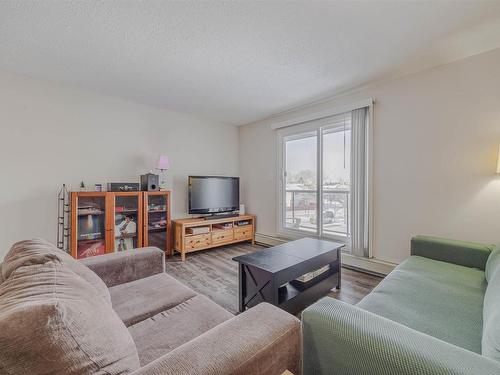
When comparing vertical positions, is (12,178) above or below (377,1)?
below

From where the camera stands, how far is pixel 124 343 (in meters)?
0.75

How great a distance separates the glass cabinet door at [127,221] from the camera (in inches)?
122

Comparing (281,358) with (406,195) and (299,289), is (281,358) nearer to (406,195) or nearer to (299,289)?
(299,289)

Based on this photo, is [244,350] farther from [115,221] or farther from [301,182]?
[301,182]

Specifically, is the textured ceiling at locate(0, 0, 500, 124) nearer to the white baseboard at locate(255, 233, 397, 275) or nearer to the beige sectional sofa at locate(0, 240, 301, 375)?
the beige sectional sofa at locate(0, 240, 301, 375)

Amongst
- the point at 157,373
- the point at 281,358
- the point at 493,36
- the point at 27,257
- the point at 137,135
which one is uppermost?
the point at 493,36

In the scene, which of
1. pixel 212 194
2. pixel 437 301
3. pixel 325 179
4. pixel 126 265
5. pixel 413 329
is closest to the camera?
pixel 413 329

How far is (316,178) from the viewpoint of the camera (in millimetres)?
3521

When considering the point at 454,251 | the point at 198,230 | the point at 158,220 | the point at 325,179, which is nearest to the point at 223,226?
the point at 198,230

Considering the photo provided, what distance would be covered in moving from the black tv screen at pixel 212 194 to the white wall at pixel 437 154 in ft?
7.59

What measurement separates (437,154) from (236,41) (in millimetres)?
2305

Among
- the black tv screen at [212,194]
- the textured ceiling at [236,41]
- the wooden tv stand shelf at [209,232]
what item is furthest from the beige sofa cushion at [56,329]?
the black tv screen at [212,194]

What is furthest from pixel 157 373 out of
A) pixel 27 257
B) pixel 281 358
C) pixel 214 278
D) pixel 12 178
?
pixel 12 178

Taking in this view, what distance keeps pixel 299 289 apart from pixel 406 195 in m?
1.66
